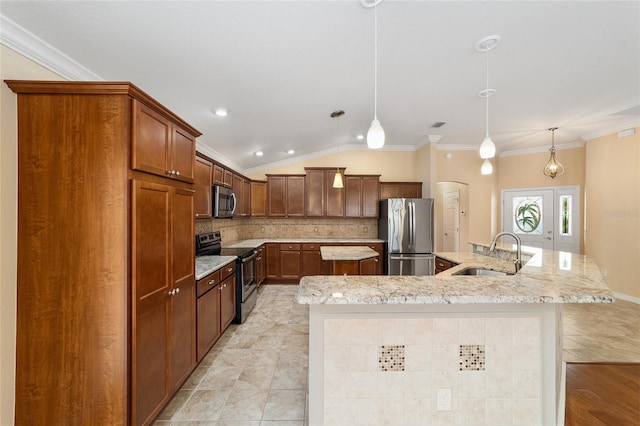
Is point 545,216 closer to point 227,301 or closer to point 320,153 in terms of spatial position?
point 320,153

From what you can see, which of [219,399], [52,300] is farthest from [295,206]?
[52,300]

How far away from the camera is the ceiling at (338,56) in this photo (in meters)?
1.67

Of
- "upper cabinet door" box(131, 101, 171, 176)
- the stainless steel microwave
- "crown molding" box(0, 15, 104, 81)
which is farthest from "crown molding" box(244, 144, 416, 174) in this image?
"upper cabinet door" box(131, 101, 171, 176)

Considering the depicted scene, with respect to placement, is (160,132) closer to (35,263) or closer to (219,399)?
(35,263)

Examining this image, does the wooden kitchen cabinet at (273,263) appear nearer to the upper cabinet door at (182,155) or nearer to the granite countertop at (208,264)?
the granite countertop at (208,264)

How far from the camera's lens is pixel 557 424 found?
146cm

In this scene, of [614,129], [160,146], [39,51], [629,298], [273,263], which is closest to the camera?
[39,51]

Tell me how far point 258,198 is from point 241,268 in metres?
2.47

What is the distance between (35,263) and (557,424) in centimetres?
305

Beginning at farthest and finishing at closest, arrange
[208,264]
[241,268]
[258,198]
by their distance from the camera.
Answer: [258,198] < [241,268] < [208,264]

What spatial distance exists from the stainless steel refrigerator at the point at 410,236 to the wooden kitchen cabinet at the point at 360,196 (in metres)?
0.64

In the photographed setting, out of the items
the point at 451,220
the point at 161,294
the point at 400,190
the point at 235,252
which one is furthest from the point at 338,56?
the point at 451,220

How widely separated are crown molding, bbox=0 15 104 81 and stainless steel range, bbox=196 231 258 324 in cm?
209

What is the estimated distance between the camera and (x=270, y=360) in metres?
2.63
